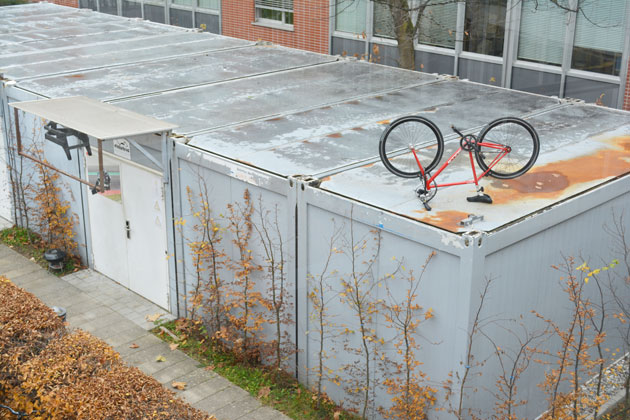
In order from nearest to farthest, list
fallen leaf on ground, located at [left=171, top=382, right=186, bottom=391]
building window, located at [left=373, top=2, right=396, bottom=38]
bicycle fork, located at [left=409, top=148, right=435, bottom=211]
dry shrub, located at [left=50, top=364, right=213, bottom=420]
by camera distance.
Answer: dry shrub, located at [left=50, top=364, right=213, bottom=420]
bicycle fork, located at [left=409, top=148, right=435, bottom=211]
fallen leaf on ground, located at [left=171, top=382, right=186, bottom=391]
building window, located at [left=373, top=2, right=396, bottom=38]

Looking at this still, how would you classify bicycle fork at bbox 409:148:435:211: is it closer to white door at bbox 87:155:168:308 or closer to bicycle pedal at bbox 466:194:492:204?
bicycle pedal at bbox 466:194:492:204

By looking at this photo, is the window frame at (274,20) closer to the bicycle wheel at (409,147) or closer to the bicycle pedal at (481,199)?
the bicycle wheel at (409,147)

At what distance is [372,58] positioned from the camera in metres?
17.5

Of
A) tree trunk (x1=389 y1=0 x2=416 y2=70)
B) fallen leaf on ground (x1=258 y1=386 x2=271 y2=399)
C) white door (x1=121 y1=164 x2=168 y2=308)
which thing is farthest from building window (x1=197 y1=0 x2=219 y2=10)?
fallen leaf on ground (x1=258 y1=386 x2=271 y2=399)

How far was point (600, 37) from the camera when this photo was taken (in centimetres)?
1352

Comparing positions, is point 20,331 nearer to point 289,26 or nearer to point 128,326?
point 128,326

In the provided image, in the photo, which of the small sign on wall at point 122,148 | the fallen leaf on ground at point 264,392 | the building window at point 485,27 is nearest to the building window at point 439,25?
the building window at point 485,27

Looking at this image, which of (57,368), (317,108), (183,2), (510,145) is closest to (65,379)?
(57,368)

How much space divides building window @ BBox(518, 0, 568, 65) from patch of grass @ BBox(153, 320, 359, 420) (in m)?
8.19

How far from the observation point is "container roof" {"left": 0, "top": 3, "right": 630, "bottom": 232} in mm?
8703

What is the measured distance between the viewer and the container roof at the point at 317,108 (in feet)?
28.6

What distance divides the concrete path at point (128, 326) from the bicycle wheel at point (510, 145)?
388 cm

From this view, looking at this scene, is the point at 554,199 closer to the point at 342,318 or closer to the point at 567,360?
the point at 567,360

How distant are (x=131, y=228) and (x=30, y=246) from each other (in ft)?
10.7
